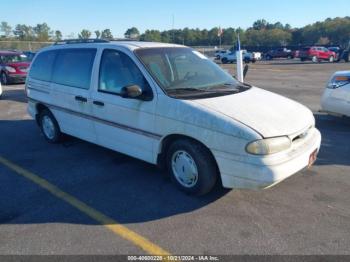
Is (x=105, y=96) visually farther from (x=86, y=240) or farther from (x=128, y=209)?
(x=86, y=240)

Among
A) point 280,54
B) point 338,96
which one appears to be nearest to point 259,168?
point 338,96

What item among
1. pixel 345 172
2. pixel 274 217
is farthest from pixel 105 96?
pixel 345 172

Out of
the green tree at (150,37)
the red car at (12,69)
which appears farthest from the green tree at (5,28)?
the red car at (12,69)

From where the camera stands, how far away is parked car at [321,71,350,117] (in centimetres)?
694

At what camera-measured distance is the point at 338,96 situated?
7.05 metres

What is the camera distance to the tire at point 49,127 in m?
6.40

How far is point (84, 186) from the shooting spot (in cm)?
467

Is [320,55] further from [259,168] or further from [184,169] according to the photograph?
[259,168]

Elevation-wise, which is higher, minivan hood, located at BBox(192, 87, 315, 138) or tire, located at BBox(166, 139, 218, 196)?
minivan hood, located at BBox(192, 87, 315, 138)

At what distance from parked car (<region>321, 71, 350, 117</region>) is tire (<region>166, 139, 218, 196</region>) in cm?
414

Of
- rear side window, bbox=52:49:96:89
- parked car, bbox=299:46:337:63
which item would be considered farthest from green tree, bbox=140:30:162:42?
parked car, bbox=299:46:337:63

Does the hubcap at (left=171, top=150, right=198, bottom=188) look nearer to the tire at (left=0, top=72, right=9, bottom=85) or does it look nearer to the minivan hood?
the minivan hood

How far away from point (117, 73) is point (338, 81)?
183 inches

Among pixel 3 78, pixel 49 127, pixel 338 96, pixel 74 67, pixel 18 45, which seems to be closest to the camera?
pixel 74 67
